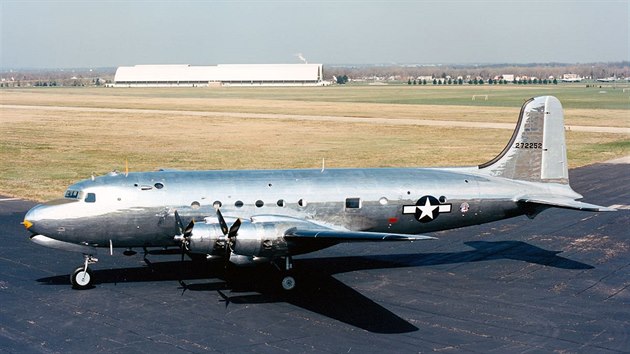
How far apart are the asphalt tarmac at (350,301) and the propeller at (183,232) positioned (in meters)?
1.82

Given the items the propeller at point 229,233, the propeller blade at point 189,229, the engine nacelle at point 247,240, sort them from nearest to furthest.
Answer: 1. the engine nacelle at point 247,240
2. the propeller at point 229,233
3. the propeller blade at point 189,229

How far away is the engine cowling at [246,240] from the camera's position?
64.2 ft

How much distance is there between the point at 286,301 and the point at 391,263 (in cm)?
609

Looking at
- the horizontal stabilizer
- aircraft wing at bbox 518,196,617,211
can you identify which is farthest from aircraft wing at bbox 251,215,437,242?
aircraft wing at bbox 518,196,617,211

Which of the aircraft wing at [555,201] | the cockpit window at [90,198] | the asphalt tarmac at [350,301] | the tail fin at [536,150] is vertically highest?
the tail fin at [536,150]

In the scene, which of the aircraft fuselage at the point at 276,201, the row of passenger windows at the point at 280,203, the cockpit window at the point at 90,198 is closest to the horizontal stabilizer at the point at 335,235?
the row of passenger windows at the point at 280,203

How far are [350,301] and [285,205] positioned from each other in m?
3.83

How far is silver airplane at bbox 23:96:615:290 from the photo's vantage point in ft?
66.5

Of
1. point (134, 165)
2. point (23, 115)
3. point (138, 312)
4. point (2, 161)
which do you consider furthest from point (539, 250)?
point (23, 115)

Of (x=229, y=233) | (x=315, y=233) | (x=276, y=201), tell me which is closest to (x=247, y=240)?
(x=229, y=233)

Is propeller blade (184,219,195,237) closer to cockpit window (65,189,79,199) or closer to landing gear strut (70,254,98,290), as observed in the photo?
cockpit window (65,189,79,199)

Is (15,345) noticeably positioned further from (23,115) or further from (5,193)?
(23,115)

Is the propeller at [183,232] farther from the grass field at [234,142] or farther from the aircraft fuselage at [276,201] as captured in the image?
the grass field at [234,142]

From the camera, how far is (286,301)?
21.2 metres
